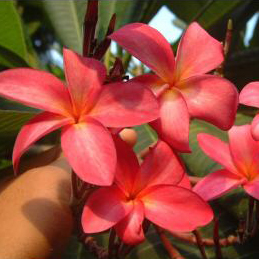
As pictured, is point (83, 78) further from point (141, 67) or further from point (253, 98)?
point (141, 67)

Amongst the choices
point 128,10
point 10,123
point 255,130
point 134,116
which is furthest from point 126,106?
point 128,10

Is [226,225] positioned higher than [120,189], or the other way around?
[120,189]

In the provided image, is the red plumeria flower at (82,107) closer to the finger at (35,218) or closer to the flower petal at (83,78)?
the flower petal at (83,78)

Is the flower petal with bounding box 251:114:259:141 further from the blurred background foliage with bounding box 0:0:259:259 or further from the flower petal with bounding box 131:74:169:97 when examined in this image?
the blurred background foliage with bounding box 0:0:259:259

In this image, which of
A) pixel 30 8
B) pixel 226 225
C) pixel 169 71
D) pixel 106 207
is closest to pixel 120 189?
pixel 106 207

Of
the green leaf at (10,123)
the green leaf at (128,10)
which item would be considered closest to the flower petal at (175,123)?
the green leaf at (10,123)

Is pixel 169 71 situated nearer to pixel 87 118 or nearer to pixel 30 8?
pixel 87 118
